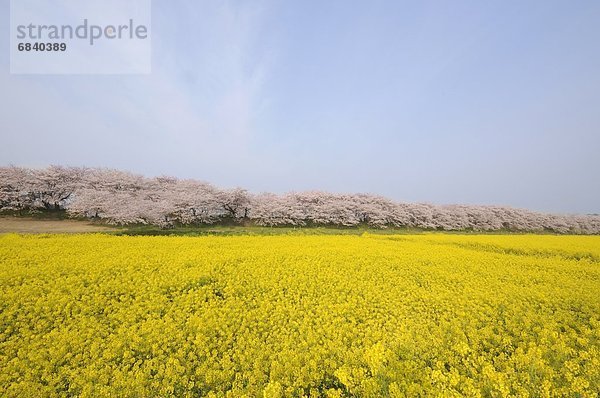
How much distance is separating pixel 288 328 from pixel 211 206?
3291 cm

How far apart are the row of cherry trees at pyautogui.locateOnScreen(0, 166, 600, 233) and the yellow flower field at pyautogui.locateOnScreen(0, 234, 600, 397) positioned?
23669mm

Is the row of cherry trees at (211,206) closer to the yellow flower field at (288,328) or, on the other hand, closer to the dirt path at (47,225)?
the dirt path at (47,225)

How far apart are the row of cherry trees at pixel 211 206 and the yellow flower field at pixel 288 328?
77.7 ft

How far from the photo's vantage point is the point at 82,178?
3706 cm

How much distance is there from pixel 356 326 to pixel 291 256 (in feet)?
16.5

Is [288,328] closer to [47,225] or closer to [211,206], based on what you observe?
[47,225]

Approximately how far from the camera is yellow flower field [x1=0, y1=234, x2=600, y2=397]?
437cm

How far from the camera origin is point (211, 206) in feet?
121

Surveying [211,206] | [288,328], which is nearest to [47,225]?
[211,206]

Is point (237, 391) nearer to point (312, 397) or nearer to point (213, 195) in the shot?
point (312, 397)

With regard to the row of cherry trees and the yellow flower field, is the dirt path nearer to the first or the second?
the row of cherry trees

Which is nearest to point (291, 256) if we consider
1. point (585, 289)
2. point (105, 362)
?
point (105, 362)

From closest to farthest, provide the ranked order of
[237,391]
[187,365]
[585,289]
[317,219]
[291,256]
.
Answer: [237,391], [187,365], [585,289], [291,256], [317,219]

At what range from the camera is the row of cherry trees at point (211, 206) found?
31703mm
